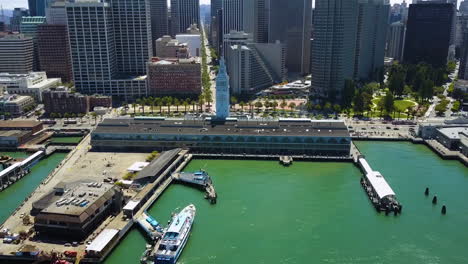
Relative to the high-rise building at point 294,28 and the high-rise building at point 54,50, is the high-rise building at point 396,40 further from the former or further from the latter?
the high-rise building at point 54,50

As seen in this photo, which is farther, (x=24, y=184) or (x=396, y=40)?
(x=396, y=40)

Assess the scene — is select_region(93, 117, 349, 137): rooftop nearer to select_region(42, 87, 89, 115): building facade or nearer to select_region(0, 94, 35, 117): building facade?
select_region(42, 87, 89, 115): building facade

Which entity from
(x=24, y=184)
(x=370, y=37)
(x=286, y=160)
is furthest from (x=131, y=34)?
(x=370, y=37)

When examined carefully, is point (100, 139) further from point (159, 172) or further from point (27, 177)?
point (159, 172)

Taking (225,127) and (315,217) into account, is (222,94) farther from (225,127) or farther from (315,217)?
(315,217)

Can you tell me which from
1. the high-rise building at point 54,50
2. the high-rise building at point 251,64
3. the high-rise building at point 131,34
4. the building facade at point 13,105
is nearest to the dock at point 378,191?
the high-rise building at point 251,64

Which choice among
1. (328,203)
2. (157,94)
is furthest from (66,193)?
(157,94)

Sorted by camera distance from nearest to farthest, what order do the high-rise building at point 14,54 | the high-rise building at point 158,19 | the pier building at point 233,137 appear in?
the pier building at point 233,137 → the high-rise building at point 14,54 → the high-rise building at point 158,19
